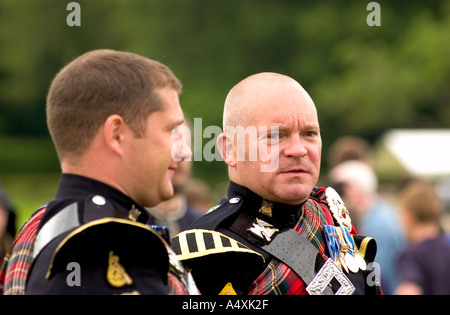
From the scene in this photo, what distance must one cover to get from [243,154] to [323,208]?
552 mm

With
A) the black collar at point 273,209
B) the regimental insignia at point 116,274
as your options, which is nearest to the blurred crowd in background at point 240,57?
the black collar at point 273,209

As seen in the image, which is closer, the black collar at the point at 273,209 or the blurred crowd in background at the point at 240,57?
the black collar at the point at 273,209

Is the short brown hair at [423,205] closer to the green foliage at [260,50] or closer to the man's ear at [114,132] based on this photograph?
the man's ear at [114,132]

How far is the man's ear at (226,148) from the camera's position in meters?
4.04

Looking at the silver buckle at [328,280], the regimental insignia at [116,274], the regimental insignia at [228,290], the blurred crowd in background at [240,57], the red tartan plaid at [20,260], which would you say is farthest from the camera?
the blurred crowd in background at [240,57]

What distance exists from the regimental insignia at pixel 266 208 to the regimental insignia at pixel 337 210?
44 centimetres

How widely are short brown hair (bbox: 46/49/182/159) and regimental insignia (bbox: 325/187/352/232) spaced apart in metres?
1.39

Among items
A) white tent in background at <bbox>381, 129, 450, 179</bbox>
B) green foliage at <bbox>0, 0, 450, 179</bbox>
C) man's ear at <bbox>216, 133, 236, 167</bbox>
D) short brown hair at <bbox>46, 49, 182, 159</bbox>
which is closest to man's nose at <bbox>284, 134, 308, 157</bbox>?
man's ear at <bbox>216, 133, 236, 167</bbox>

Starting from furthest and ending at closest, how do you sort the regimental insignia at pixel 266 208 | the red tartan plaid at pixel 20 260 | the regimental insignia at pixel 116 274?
the regimental insignia at pixel 266 208 < the red tartan plaid at pixel 20 260 < the regimental insignia at pixel 116 274

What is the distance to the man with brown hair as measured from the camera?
287 centimetres

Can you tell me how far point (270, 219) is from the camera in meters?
3.94

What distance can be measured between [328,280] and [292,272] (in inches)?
6.6

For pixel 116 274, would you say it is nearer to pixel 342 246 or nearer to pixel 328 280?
pixel 328 280

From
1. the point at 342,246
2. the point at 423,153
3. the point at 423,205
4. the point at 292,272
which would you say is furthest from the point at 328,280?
the point at 423,153
